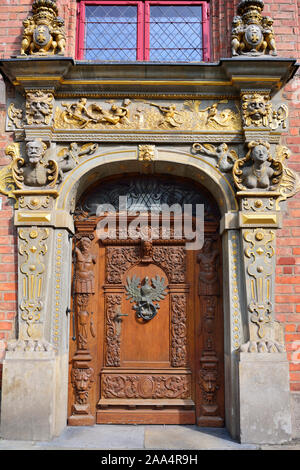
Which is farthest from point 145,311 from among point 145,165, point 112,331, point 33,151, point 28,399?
point 33,151

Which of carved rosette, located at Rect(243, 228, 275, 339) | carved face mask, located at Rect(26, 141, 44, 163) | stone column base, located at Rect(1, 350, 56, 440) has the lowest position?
stone column base, located at Rect(1, 350, 56, 440)

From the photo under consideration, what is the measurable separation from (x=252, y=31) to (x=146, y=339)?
371cm

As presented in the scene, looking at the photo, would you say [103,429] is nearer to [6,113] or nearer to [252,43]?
[6,113]

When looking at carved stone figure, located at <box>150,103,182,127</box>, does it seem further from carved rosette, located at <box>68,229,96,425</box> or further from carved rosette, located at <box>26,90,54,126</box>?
carved rosette, located at <box>68,229,96,425</box>

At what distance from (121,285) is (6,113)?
242 cm

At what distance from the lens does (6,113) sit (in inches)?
196

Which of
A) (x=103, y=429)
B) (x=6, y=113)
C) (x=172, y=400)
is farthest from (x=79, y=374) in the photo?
(x=6, y=113)

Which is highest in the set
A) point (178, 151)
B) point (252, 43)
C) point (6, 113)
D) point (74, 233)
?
point (252, 43)

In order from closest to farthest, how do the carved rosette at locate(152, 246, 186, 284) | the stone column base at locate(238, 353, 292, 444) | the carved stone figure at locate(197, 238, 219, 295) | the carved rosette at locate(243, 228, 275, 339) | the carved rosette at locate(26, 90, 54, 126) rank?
1. the stone column base at locate(238, 353, 292, 444)
2. the carved rosette at locate(243, 228, 275, 339)
3. the carved rosette at locate(26, 90, 54, 126)
4. the carved stone figure at locate(197, 238, 219, 295)
5. the carved rosette at locate(152, 246, 186, 284)

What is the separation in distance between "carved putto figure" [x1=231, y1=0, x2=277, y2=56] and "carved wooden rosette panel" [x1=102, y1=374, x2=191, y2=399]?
3798 millimetres

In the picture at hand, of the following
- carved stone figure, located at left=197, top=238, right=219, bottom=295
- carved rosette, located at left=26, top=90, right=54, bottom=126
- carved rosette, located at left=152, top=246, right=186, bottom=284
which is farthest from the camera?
carved rosette, located at left=152, top=246, right=186, bottom=284

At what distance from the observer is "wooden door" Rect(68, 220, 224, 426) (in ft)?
16.1

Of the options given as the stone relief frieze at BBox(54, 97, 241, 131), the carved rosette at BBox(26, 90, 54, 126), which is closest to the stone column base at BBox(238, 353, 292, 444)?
the stone relief frieze at BBox(54, 97, 241, 131)
